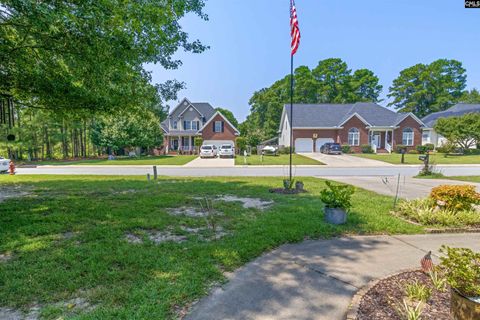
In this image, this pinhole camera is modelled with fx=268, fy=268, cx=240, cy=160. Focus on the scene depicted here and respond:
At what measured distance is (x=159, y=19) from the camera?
19.9 ft

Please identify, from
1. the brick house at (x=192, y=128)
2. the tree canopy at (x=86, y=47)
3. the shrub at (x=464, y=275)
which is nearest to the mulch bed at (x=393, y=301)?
the shrub at (x=464, y=275)

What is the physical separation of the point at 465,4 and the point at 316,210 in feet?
19.0

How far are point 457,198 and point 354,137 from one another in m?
30.3

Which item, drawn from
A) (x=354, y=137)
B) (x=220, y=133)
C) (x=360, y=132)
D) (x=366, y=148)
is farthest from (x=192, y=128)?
(x=366, y=148)

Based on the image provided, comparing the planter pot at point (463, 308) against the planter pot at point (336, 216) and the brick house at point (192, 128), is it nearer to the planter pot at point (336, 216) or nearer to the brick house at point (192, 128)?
the planter pot at point (336, 216)

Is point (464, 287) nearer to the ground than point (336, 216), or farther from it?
farther from it

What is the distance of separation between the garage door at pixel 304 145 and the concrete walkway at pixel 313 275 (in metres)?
30.1

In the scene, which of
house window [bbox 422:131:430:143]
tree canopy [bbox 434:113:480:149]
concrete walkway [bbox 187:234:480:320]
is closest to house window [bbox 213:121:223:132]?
tree canopy [bbox 434:113:480:149]

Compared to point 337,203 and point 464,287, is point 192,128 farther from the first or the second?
point 464,287

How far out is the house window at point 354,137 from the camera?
3450 centimetres

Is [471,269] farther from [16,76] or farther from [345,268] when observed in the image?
[16,76]

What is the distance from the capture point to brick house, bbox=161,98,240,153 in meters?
34.8

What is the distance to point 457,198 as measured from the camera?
6168 millimetres

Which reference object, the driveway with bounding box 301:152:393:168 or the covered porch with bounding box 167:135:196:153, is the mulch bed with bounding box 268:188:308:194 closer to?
the driveway with bounding box 301:152:393:168
